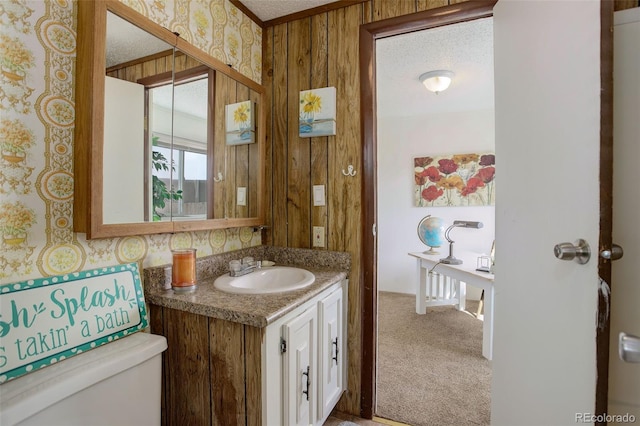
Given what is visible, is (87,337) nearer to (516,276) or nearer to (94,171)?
(94,171)

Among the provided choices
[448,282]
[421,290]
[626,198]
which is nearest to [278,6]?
[626,198]

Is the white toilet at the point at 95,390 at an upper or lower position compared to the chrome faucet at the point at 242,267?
lower

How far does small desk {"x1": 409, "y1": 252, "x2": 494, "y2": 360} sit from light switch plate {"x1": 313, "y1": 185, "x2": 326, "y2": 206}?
146cm

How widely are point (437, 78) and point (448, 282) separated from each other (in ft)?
7.44

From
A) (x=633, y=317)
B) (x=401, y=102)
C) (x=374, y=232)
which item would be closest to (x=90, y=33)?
(x=374, y=232)

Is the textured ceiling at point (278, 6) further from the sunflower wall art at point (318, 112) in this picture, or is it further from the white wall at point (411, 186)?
the white wall at point (411, 186)

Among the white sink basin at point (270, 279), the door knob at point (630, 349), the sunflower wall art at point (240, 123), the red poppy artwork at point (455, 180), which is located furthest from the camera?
the red poppy artwork at point (455, 180)

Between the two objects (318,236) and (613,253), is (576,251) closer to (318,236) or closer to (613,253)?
(613,253)

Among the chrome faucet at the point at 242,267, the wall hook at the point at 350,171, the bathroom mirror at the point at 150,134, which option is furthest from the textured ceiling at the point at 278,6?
the chrome faucet at the point at 242,267

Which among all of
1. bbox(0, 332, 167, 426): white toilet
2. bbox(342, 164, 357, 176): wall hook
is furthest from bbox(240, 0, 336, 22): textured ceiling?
bbox(0, 332, 167, 426): white toilet

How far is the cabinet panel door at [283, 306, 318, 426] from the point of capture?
108 centimetres

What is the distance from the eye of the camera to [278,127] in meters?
1.81

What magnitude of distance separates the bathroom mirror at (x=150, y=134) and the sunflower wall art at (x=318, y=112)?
313 millimetres

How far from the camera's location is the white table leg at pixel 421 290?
312 cm
